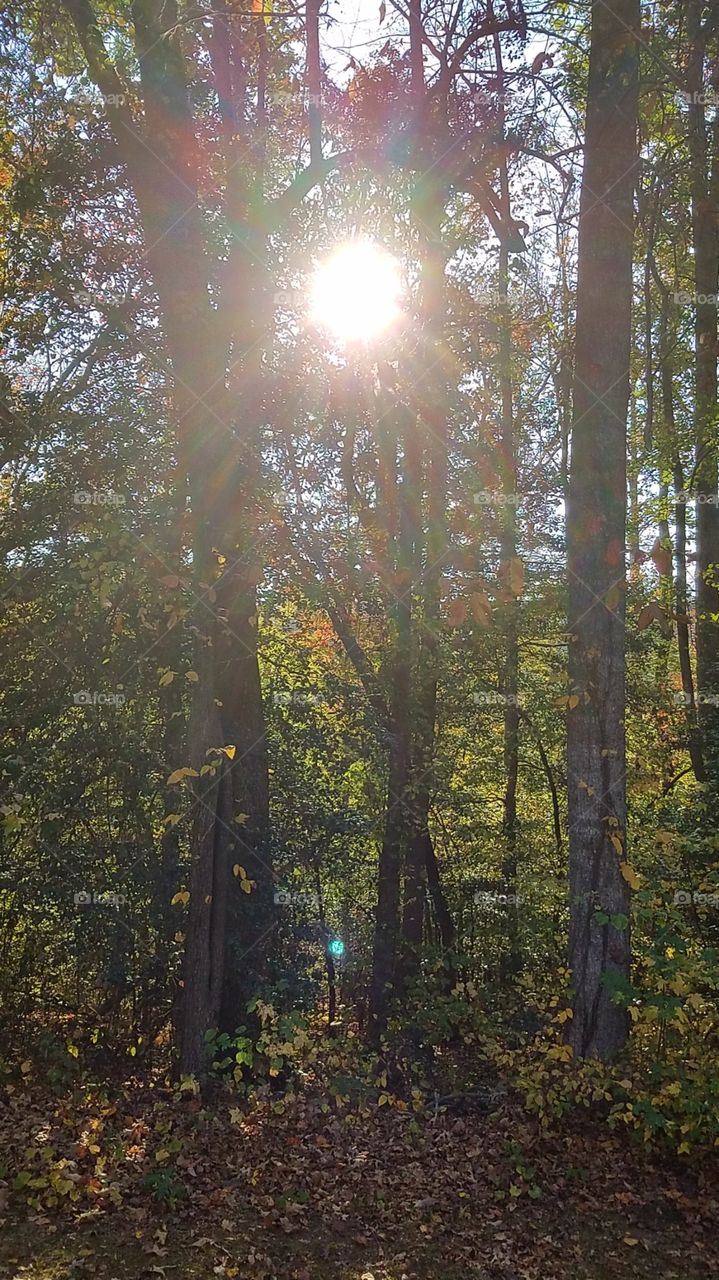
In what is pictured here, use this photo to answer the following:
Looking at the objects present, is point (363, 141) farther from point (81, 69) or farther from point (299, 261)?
point (81, 69)

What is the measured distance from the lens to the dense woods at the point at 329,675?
5.25 metres

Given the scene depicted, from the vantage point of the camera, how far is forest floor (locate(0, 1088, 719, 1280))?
4312mm

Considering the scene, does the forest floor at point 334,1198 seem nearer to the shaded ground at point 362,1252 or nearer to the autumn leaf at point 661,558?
the shaded ground at point 362,1252

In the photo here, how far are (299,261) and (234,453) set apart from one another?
2.40m

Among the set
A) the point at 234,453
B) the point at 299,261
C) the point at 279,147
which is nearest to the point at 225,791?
the point at 234,453

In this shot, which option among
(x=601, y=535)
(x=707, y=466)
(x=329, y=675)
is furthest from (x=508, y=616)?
(x=707, y=466)

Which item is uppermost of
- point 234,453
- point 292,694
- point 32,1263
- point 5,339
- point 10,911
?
point 5,339

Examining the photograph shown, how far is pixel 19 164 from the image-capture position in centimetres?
762

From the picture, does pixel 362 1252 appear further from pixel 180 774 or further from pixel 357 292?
pixel 357 292

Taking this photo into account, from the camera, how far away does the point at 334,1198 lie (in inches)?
197

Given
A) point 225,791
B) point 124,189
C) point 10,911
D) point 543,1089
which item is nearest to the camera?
point 543,1089

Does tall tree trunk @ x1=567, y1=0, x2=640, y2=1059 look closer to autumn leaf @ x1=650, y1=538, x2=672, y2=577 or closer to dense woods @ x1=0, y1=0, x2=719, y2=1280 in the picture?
dense woods @ x1=0, y1=0, x2=719, y2=1280

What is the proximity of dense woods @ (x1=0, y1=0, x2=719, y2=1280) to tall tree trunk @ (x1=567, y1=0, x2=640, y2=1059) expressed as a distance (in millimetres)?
27

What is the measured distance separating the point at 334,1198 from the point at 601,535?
15.2ft
